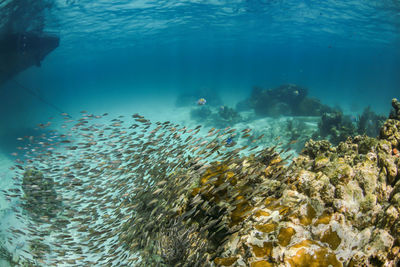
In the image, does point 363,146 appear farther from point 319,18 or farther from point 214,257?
point 319,18

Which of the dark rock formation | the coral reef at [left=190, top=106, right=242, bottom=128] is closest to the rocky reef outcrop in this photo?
the coral reef at [left=190, top=106, right=242, bottom=128]

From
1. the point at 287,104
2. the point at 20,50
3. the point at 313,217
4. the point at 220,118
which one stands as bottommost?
the point at 220,118

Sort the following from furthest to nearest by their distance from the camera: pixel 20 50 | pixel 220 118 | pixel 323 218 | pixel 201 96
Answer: pixel 201 96
pixel 220 118
pixel 20 50
pixel 323 218

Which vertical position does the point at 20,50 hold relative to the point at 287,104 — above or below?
above

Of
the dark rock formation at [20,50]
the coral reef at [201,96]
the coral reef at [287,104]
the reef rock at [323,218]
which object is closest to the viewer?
the reef rock at [323,218]

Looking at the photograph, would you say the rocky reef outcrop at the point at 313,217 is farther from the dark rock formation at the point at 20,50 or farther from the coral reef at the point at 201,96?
the coral reef at the point at 201,96

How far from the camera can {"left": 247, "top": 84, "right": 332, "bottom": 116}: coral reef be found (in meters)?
22.0

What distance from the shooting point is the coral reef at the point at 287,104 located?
72.0 ft

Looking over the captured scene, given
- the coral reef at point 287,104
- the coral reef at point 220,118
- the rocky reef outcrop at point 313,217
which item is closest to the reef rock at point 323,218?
the rocky reef outcrop at point 313,217

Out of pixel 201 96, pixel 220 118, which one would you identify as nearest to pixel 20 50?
pixel 220 118

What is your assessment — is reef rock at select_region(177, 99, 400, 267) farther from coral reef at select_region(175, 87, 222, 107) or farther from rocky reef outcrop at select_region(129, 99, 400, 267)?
coral reef at select_region(175, 87, 222, 107)

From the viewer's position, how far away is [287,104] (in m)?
22.9

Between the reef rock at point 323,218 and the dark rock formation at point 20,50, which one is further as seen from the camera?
the dark rock formation at point 20,50

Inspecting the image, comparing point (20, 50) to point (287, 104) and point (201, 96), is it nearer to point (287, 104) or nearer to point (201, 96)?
point (201, 96)
